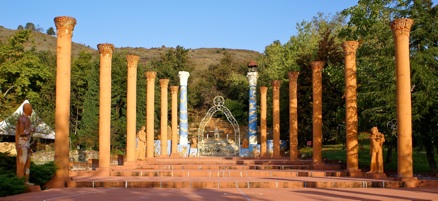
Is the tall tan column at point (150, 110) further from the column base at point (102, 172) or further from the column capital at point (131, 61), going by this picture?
the column base at point (102, 172)

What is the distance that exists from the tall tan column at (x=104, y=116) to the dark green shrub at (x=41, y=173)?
15.4 feet

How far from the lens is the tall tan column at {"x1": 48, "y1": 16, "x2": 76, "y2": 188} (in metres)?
15.2

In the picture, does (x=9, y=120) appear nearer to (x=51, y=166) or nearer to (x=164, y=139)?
(x=164, y=139)

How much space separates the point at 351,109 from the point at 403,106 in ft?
12.6

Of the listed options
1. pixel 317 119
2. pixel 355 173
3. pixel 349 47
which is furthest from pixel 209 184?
pixel 317 119

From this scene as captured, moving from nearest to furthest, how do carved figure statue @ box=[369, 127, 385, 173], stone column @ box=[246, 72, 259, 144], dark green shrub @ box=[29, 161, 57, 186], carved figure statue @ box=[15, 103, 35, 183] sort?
carved figure statue @ box=[15, 103, 35, 183] → dark green shrub @ box=[29, 161, 57, 186] → carved figure statue @ box=[369, 127, 385, 173] → stone column @ box=[246, 72, 259, 144]

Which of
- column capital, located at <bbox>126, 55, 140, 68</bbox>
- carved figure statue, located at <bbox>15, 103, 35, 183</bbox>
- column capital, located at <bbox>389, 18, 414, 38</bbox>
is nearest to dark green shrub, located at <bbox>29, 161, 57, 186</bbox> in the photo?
carved figure statue, located at <bbox>15, 103, 35, 183</bbox>

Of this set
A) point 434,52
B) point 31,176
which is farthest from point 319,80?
→ point 31,176

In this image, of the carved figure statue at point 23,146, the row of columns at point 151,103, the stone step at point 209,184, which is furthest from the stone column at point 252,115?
the carved figure statue at point 23,146

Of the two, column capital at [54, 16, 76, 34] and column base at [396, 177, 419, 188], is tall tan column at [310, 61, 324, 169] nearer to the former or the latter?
column base at [396, 177, 419, 188]

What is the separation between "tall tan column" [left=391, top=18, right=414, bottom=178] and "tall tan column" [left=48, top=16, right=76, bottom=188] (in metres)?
10.6

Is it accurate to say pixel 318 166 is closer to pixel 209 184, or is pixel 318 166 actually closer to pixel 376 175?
pixel 376 175

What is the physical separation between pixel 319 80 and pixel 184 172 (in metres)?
8.47

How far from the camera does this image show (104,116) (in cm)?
1969
